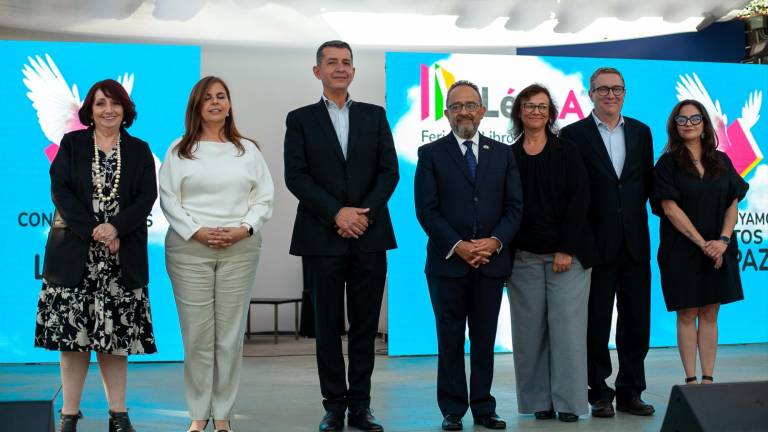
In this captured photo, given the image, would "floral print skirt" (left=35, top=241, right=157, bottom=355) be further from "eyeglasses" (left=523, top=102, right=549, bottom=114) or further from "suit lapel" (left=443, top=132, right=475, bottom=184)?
"eyeglasses" (left=523, top=102, right=549, bottom=114)

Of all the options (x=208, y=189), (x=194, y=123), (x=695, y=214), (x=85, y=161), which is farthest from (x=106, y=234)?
(x=695, y=214)

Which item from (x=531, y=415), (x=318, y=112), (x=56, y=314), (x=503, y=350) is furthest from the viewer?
(x=503, y=350)

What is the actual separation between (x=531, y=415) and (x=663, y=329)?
3.19 meters

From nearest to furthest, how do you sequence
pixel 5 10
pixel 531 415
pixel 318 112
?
pixel 318 112 < pixel 531 415 < pixel 5 10

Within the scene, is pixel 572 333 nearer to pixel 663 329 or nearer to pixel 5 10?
pixel 663 329

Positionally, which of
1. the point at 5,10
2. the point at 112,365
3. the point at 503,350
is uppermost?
the point at 5,10

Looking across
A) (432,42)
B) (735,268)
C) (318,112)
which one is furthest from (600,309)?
(432,42)

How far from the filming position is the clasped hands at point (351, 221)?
413cm

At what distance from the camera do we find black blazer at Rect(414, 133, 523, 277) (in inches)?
167

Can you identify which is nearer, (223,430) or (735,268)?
(223,430)

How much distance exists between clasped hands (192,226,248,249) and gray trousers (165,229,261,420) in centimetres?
5

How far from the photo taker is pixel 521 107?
448cm

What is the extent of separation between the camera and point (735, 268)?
4.82 m

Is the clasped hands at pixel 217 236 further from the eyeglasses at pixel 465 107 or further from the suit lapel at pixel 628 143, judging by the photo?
the suit lapel at pixel 628 143
